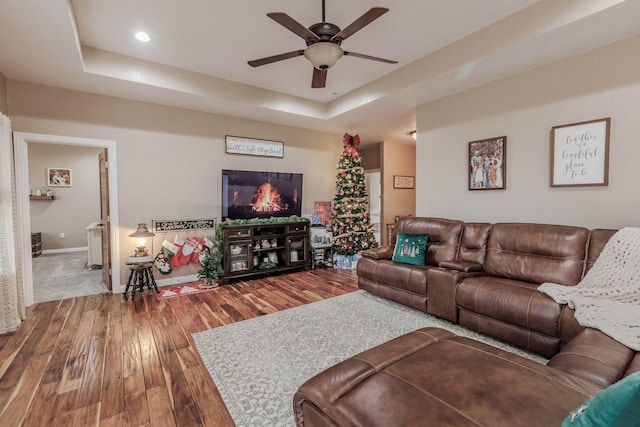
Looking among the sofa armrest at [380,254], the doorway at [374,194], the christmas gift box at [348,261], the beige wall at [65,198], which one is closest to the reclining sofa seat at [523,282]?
the sofa armrest at [380,254]

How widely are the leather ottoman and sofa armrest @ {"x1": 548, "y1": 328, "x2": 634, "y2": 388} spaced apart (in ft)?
0.57

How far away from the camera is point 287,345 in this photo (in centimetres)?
260

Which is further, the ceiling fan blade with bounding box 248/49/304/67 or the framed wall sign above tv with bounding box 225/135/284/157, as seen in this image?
the framed wall sign above tv with bounding box 225/135/284/157

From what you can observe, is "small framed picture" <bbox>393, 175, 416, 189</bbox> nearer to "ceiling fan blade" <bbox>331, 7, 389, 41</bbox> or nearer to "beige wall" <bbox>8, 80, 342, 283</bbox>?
"beige wall" <bbox>8, 80, 342, 283</bbox>

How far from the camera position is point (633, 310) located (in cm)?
192

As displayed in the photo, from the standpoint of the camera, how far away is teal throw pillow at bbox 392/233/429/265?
11.8 feet

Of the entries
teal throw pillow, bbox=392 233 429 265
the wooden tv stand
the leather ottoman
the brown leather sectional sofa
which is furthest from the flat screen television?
the leather ottoman

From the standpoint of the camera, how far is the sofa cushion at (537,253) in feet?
8.77

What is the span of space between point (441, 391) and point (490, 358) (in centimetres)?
39

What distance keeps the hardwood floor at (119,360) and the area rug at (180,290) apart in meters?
0.15

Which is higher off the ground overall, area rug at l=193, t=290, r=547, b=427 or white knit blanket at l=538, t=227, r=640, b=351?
white knit blanket at l=538, t=227, r=640, b=351

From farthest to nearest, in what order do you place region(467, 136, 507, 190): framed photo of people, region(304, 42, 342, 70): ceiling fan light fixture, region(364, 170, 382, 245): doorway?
region(364, 170, 382, 245): doorway < region(467, 136, 507, 190): framed photo of people < region(304, 42, 342, 70): ceiling fan light fixture

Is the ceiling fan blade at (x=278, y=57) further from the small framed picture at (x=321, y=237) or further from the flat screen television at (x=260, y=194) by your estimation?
the small framed picture at (x=321, y=237)

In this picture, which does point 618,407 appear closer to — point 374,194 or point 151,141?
point 151,141
